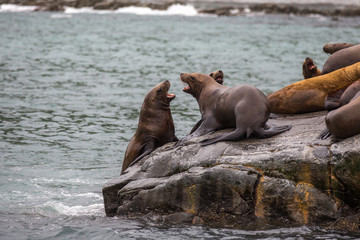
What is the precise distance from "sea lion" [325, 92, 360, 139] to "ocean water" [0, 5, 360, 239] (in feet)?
3.53

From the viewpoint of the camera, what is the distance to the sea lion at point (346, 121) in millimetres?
6566

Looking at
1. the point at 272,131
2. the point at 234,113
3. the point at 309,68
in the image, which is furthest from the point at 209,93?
the point at 309,68

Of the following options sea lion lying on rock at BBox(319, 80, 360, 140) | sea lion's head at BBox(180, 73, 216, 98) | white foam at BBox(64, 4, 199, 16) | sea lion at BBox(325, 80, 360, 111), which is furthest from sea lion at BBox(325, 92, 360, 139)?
white foam at BBox(64, 4, 199, 16)

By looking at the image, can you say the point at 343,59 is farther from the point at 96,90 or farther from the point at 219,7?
the point at 219,7

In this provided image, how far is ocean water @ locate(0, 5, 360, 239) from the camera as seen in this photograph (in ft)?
24.2

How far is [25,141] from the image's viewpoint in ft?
39.5

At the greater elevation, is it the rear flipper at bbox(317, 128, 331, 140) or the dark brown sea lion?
the dark brown sea lion

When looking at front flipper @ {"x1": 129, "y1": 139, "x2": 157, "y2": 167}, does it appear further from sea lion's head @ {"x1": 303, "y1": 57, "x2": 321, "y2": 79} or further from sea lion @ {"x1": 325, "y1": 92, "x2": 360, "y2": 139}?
sea lion's head @ {"x1": 303, "y1": 57, "x2": 321, "y2": 79}

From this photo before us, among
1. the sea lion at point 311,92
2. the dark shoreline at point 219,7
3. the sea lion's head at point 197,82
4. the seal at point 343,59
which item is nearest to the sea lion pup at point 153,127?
the sea lion's head at point 197,82

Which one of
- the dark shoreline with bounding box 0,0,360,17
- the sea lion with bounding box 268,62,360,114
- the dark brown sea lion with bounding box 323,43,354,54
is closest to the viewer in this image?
the sea lion with bounding box 268,62,360,114

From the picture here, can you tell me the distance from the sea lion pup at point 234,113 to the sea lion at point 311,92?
3.29 ft

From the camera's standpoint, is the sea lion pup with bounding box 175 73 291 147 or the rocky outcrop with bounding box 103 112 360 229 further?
the sea lion pup with bounding box 175 73 291 147

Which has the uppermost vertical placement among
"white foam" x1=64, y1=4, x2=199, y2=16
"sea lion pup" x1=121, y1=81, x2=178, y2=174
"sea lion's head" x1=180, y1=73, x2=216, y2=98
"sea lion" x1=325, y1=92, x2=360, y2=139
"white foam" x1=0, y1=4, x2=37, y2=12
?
"white foam" x1=0, y1=4, x2=37, y2=12

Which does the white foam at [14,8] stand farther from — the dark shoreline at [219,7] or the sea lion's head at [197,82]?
the sea lion's head at [197,82]
